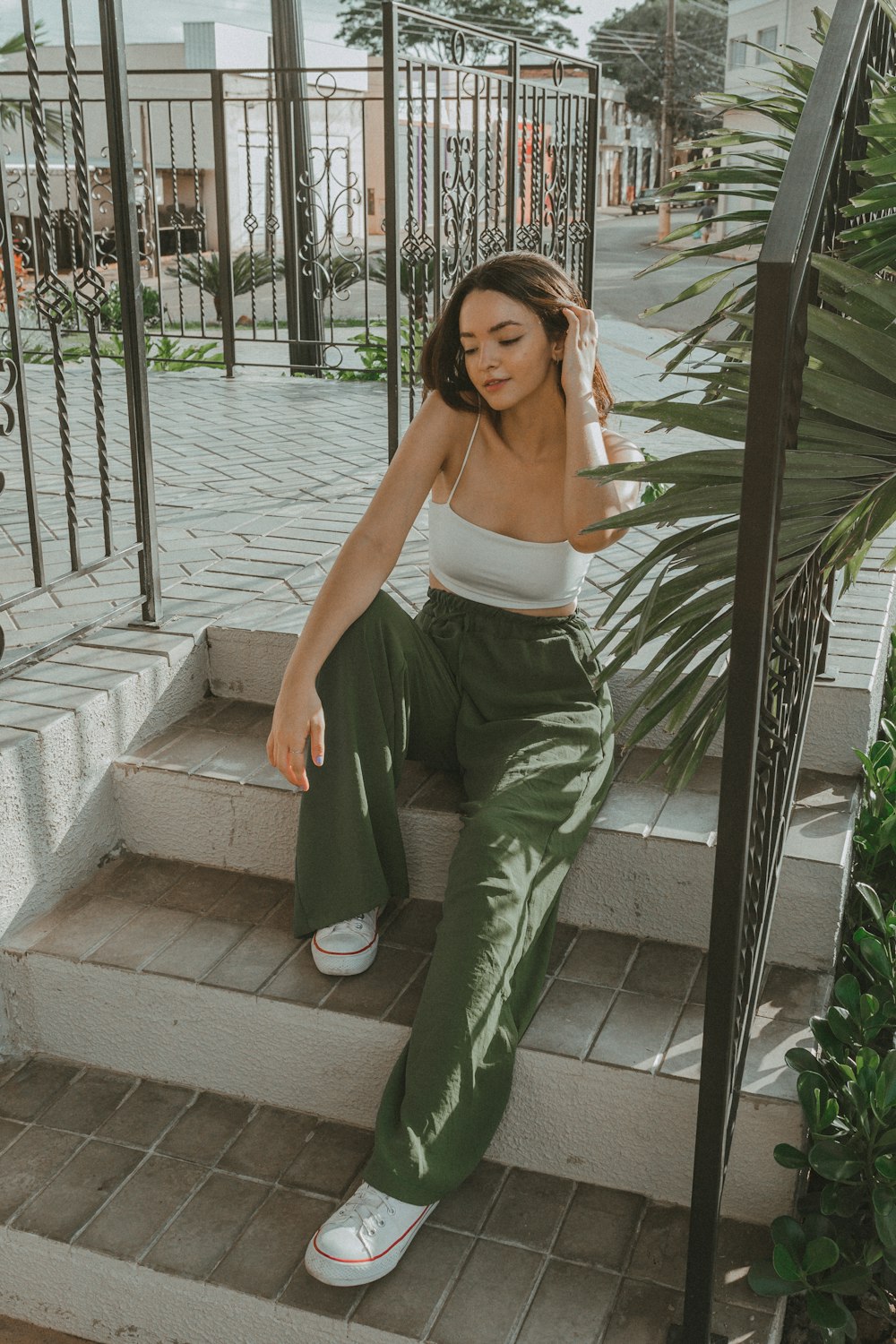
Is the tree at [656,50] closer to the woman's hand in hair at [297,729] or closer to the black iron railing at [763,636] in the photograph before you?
the woman's hand in hair at [297,729]

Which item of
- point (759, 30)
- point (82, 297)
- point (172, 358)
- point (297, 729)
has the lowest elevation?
point (297, 729)

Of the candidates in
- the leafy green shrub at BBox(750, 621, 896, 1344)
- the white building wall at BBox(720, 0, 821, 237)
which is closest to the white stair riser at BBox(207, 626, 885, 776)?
the leafy green shrub at BBox(750, 621, 896, 1344)

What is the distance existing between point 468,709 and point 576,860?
34 cm

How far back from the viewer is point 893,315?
1364 mm

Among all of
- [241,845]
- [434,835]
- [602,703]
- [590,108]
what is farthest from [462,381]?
[590,108]

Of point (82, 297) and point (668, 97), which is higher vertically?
point (668, 97)

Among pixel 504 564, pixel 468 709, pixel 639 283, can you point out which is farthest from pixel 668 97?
pixel 468 709

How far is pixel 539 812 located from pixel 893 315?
38.7 inches

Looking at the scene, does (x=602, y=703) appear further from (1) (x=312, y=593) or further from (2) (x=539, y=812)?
(1) (x=312, y=593)

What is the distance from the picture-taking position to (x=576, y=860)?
89.2 inches

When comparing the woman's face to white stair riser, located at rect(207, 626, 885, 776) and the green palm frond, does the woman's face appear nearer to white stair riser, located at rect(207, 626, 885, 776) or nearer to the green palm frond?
white stair riser, located at rect(207, 626, 885, 776)

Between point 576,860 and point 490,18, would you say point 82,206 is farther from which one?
point 490,18

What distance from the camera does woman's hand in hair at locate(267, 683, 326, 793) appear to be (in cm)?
210

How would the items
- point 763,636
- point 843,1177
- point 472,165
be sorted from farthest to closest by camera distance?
1. point 472,165
2. point 843,1177
3. point 763,636
